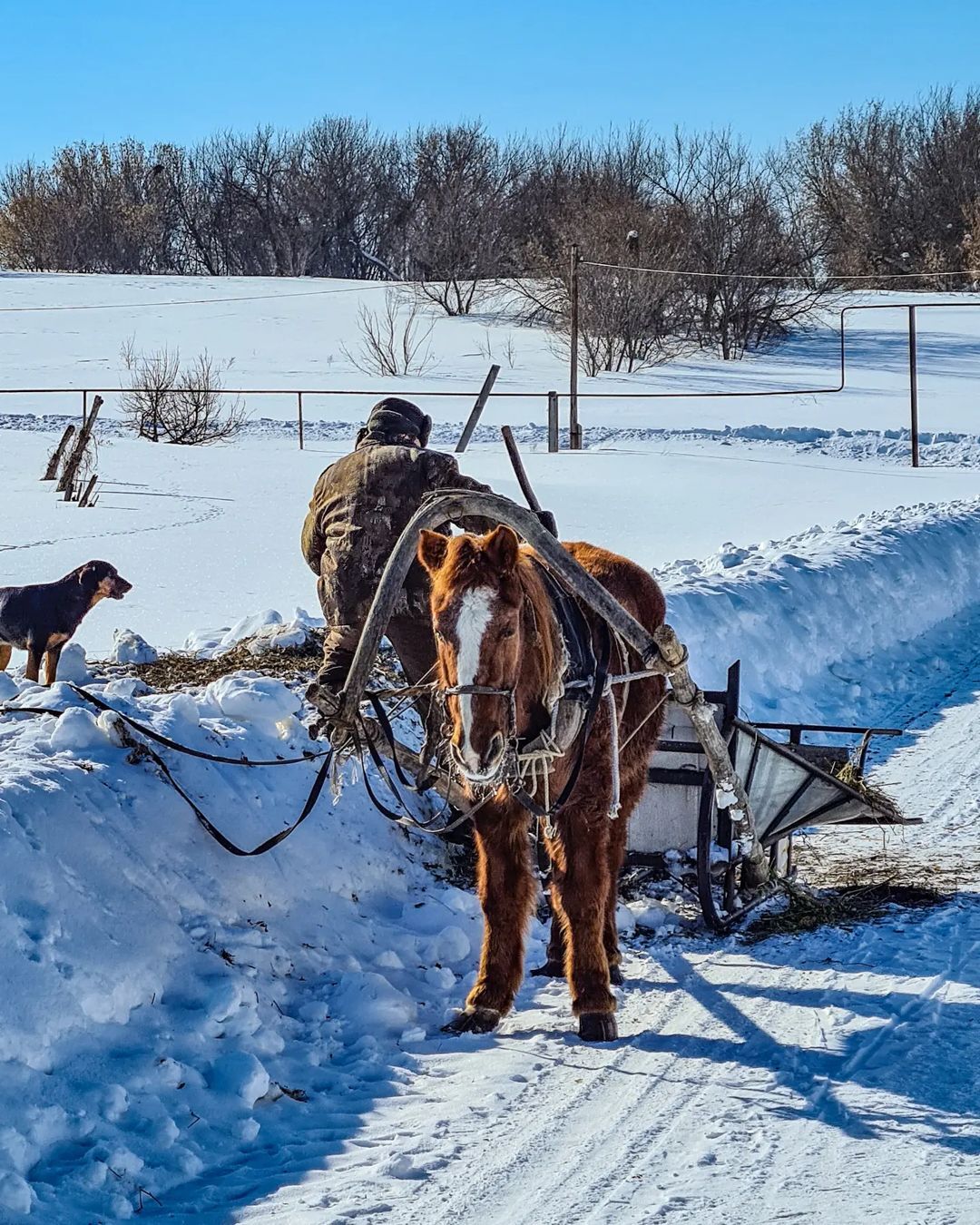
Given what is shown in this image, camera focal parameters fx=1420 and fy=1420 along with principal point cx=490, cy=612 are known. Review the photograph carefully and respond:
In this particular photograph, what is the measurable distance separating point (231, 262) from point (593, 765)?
2141 inches

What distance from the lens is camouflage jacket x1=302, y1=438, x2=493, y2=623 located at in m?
5.81

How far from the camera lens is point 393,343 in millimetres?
36469

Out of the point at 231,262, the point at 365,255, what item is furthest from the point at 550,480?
the point at 231,262

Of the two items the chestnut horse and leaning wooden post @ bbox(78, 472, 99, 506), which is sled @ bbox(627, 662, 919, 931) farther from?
leaning wooden post @ bbox(78, 472, 99, 506)

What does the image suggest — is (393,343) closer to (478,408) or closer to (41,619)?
(478,408)

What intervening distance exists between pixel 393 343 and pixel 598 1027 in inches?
1284

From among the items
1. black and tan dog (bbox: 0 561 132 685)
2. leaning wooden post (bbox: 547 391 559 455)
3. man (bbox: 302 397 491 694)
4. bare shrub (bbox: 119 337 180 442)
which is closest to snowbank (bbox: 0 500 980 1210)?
man (bbox: 302 397 491 694)

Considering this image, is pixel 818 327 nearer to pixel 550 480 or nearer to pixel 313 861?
pixel 550 480

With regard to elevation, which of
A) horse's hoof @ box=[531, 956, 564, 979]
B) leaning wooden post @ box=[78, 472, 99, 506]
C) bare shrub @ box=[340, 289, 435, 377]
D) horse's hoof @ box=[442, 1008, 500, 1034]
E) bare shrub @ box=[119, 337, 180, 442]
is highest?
bare shrub @ box=[340, 289, 435, 377]

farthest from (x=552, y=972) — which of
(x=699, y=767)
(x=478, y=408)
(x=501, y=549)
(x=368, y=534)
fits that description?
(x=478, y=408)

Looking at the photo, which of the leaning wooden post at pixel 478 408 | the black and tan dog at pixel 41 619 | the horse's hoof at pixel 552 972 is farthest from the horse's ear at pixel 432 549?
the leaning wooden post at pixel 478 408

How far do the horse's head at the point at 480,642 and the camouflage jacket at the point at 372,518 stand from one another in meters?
1.37

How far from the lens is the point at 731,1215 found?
12.4ft

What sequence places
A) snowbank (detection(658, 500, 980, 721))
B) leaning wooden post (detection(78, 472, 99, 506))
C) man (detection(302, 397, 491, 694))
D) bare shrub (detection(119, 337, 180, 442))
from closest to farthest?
man (detection(302, 397, 491, 694)), snowbank (detection(658, 500, 980, 721)), leaning wooden post (detection(78, 472, 99, 506)), bare shrub (detection(119, 337, 180, 442))
